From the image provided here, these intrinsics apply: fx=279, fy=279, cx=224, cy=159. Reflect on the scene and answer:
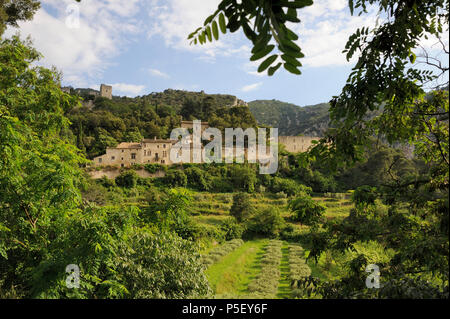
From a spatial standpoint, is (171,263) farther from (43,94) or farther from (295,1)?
(295,1)

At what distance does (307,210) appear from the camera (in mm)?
2959

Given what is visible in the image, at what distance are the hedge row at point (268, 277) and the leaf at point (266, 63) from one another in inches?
474

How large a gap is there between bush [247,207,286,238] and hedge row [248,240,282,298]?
4175mm

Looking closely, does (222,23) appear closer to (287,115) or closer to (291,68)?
(291,68)

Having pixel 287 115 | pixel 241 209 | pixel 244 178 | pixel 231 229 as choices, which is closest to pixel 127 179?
pixel 244 178

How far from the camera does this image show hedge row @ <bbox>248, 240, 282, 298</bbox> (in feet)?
39.8

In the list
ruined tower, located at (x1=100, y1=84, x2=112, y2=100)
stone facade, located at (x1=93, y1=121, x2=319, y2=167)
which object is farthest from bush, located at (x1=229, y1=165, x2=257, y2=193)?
ruined tower, located at (x1=100, y1=84, x2=112, y2=100)

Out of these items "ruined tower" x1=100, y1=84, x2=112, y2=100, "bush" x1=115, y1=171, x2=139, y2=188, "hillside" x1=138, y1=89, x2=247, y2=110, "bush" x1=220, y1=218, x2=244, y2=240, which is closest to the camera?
"bush" x1=220, y1=218, x2=244, y2=240

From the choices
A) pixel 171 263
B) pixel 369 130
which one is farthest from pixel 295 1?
pixel 171 263

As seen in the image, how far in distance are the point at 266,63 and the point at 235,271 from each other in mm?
15671

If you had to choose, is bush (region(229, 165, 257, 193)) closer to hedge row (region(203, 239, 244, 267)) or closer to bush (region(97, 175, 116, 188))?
hedge row (region(203, 239, 244, 267))
